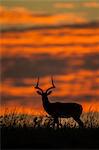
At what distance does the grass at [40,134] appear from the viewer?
29.4 ft

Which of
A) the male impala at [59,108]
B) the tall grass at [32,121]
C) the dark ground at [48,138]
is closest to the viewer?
the dark ground at [48,138]

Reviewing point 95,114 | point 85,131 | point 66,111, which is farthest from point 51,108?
point 85,131

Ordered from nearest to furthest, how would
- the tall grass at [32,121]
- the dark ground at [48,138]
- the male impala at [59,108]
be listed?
1. the dark ground at [48,138]
2. the tall grass at [32,121]
3. the male impala at [59,108]

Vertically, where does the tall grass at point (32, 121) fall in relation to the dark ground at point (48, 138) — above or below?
above

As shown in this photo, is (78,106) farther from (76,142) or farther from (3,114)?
(76,142)

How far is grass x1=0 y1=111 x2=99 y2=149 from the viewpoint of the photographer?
896 centimetres

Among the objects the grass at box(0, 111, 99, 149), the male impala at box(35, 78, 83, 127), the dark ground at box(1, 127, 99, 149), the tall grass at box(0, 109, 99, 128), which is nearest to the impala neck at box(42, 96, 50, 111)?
the male impala at box(35, 78, 83, 127)

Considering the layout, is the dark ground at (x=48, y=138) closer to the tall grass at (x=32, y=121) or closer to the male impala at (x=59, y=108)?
the tall grass at (x=32, y=121)

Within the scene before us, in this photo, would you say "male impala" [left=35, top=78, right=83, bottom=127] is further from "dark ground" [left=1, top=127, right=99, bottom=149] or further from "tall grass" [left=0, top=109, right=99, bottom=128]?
"dark ground" [left=1, top=127, right=99, bottom=149]

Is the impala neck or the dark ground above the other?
the impala neck

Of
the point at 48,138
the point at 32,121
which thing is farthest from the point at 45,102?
the point at 48,138

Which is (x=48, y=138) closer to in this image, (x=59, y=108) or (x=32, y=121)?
(x=32, y=121)

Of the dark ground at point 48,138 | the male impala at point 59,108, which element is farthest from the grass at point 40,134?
the male impala at point 59,108

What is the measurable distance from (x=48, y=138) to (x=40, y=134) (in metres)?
0.23
